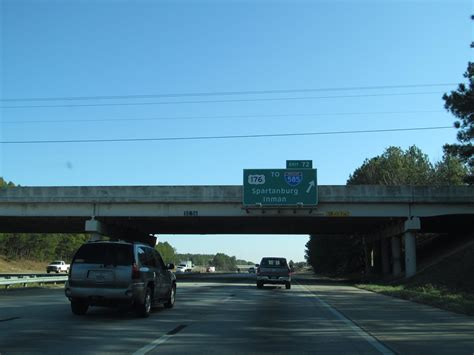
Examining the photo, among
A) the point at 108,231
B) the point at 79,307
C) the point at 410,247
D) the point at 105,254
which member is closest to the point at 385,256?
the point at 410,247

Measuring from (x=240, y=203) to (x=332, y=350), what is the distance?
34278 mm

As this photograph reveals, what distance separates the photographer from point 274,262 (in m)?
34.4

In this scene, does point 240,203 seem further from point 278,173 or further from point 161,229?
point 161,229

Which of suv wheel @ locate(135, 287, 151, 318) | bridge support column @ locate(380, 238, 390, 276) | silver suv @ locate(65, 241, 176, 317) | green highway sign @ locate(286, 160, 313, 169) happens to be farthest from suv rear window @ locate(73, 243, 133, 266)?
bridge support column @ locate(380, 238, 390, 276)

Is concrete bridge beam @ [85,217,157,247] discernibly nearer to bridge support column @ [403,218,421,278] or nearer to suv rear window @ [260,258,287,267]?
suv rear window @ [260,258,287,267]

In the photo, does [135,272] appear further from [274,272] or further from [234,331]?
[274,272]

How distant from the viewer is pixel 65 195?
45.1 meters

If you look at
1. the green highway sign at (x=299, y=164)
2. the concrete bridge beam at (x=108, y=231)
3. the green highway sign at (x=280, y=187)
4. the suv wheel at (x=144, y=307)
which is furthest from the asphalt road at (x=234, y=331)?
the concrete bridge beam at (x=108, y=231)

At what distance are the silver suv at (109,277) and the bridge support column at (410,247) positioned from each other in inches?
1232

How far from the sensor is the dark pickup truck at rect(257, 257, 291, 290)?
34125 millimetres

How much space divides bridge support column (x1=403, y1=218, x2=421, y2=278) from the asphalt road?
25.1 meters

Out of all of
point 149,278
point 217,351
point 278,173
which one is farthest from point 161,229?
point 217,351

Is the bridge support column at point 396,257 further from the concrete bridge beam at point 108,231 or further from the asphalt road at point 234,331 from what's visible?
the asphalt road at point 234,331

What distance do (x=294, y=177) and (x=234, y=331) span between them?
30275 millimetres
